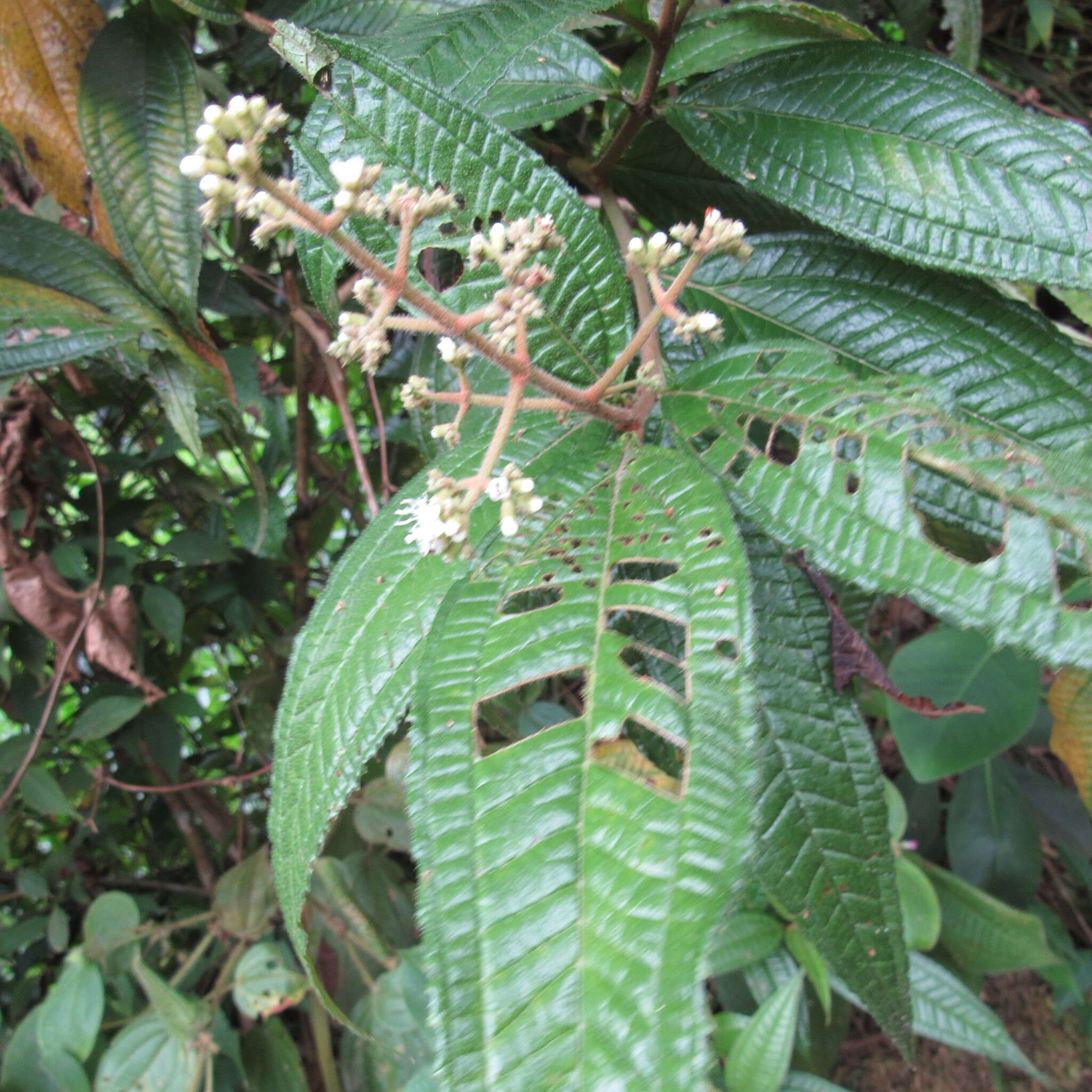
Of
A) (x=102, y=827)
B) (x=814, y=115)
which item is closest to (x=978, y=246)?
(x=814, y=115)

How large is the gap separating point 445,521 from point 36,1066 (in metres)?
1.18

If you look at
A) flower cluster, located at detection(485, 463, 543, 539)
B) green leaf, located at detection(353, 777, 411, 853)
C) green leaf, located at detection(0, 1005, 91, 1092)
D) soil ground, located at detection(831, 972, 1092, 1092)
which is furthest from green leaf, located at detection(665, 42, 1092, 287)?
soil ground, located at detection(831, 972, 1092, 1092)

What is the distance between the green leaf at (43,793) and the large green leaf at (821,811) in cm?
102

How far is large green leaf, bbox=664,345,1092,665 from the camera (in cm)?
36

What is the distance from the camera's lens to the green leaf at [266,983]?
99 cm

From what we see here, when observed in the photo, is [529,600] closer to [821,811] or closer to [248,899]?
[821,811]

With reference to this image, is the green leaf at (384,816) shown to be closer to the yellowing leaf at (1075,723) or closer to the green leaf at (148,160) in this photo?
the green leaf at (148,160)

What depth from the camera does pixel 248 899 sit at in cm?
111

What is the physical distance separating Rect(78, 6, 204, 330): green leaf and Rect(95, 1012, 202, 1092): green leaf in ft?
2.97

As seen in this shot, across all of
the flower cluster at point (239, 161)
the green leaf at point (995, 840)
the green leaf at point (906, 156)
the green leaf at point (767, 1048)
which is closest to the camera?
A: the flower cluster at point (239, 161)

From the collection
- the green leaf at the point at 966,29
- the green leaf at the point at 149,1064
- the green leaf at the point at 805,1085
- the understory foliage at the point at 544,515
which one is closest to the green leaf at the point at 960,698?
the understory foliage at the point at 544,515

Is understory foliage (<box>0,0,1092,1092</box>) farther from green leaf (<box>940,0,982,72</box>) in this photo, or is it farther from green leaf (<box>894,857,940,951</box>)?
green leaf (<box>940,0,982,72</box>)

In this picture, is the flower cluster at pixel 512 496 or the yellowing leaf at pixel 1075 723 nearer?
the flower cluster at pixel 512 496

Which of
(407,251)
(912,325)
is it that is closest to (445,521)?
(407,251)
